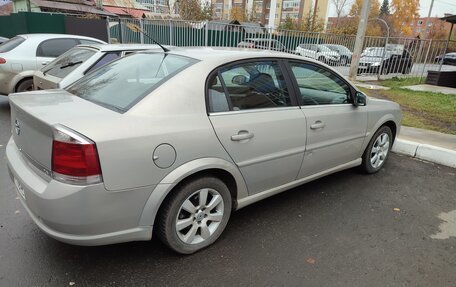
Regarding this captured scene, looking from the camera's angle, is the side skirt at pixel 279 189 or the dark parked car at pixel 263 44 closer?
the side skirt at pixel 279 189

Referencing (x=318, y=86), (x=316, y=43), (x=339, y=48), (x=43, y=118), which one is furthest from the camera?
(x=339, y=48)

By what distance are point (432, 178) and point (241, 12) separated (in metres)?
56.5

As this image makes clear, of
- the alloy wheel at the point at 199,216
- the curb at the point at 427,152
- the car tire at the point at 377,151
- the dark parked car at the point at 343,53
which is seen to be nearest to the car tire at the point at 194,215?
the alloy wheel at the point at 199,216

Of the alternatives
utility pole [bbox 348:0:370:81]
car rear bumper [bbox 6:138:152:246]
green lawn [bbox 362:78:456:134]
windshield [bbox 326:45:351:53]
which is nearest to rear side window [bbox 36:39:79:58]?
car rear bumper [bbox 6:138:152:246]

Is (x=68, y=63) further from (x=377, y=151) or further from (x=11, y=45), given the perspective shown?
(x=377, y=151)

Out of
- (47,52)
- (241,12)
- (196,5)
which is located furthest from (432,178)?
(241,12)

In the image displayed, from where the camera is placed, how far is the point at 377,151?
4.61 meters

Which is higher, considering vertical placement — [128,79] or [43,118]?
[128,79]

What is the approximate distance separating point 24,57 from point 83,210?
6.18 meters

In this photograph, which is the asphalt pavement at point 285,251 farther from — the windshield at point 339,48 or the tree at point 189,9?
the tree at point 189,9

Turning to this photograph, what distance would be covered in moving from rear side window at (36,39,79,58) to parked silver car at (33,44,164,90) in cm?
177

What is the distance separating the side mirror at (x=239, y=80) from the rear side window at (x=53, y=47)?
5.89m

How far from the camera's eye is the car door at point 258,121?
283cm

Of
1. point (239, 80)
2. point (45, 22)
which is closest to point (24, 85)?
point (239, 80)
